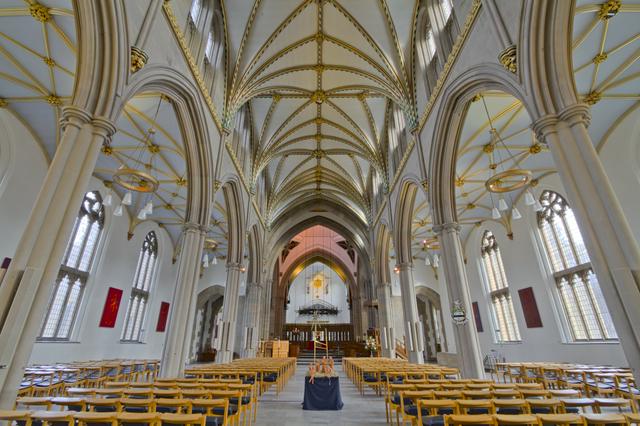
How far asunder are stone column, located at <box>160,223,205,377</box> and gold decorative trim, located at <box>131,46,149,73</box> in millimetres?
4222

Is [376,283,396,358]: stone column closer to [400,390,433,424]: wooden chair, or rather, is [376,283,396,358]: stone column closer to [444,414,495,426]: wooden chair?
[400,390,433,424]: wooden chair

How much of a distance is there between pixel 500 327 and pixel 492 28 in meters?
16.1

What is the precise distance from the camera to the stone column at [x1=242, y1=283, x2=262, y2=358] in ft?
52.4

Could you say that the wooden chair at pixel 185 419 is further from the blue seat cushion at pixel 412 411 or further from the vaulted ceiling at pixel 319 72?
the vaulted ceiling at pixel 319 72

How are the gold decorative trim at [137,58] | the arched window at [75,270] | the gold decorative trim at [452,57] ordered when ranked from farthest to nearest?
the arched window at [75,270]
the gold decorative trim at [452,57]
the gold decorative trim at [137,58]

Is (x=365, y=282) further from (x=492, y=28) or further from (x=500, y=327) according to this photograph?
(x=492, y=28)

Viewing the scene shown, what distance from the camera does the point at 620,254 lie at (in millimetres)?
3779

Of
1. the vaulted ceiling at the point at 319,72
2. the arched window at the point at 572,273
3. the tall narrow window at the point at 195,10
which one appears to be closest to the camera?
the tall narrow window at the point at 195,10

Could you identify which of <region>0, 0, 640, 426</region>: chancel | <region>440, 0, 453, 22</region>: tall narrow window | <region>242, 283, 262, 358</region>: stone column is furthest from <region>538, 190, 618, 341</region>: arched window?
<region>242, 283, 262, 358</region>: stone column

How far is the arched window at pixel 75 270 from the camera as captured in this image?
11.8m

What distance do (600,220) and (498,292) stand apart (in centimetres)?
1469

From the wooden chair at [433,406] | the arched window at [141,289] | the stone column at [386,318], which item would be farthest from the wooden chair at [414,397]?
the arched window at [141,289]

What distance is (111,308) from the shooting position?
14336 millimetres

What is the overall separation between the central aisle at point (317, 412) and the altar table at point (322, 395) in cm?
18
